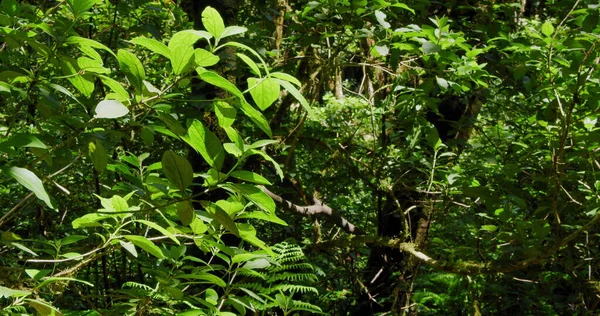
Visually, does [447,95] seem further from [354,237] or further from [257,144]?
[257,144]

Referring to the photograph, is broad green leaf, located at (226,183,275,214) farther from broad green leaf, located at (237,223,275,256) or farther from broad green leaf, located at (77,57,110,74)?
broad green leaf, located at (77,57,110,74)

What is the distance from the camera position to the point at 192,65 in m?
1.27

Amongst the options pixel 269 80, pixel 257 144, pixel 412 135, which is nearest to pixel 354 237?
pixel 412 135

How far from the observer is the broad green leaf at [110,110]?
123 centimetres

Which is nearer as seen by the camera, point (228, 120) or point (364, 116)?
point (228, 120)

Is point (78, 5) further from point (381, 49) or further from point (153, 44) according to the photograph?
point (381, 49)

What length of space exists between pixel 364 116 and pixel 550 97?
1.19 m

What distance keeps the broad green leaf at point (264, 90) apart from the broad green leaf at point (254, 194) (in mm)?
182

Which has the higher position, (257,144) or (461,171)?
(257,144)

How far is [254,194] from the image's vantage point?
142 centimetres

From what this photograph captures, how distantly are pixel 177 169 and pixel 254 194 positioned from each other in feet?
0.58

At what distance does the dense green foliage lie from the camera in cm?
208

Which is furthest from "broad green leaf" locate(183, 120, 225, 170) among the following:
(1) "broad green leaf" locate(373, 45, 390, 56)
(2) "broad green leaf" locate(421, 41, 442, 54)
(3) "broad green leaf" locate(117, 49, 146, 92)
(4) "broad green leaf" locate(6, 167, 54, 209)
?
(1) "broad green leaf" locate(373, 45, 390, 56)

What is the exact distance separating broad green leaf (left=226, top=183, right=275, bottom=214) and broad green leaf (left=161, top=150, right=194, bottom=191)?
8 cm
